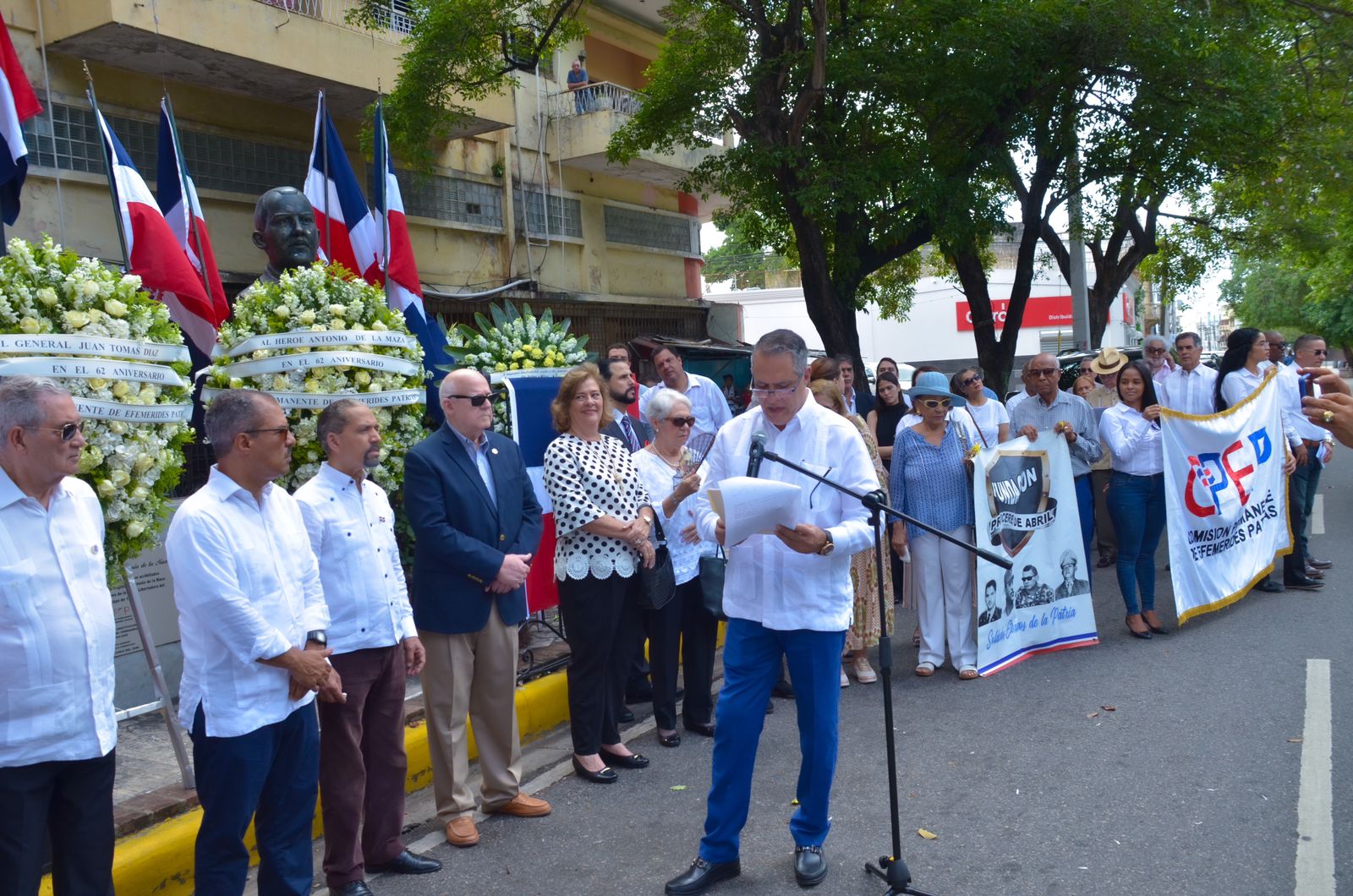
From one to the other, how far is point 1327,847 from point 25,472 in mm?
4721

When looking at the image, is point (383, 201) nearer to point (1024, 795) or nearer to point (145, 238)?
point (145, 238)

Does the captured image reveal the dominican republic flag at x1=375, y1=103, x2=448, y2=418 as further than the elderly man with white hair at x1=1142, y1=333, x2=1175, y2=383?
No

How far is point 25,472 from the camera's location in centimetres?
300

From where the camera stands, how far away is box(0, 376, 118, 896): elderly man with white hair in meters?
2.94

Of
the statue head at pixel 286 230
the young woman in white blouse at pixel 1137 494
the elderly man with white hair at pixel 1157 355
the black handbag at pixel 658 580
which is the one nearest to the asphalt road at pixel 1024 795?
the young woman in white blouse at pixel 1137 494

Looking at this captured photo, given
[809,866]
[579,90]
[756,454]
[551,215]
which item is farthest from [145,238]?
[579,90]

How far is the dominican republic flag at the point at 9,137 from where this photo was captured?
4938 millimetres

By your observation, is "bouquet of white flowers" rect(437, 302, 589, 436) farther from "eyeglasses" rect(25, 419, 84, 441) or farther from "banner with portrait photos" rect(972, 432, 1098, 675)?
"eyeglasses" rect(25, 419, 84, 441)

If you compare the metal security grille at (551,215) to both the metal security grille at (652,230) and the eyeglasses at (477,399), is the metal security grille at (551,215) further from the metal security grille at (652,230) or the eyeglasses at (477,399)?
the eyeglasses at (477,399)

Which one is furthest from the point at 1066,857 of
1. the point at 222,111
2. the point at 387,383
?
the point at 222,111

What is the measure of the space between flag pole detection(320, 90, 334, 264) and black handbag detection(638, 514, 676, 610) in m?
3.06

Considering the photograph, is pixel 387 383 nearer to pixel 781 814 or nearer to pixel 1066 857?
pixel 781 814

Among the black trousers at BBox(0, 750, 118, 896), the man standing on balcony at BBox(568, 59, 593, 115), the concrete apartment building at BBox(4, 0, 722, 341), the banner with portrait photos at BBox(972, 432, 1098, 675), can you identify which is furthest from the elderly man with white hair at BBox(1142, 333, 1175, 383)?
the black trousers at BBox(0, 750, 118, 896)

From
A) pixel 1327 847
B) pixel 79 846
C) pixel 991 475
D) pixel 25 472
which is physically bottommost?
pixel 1327 847
